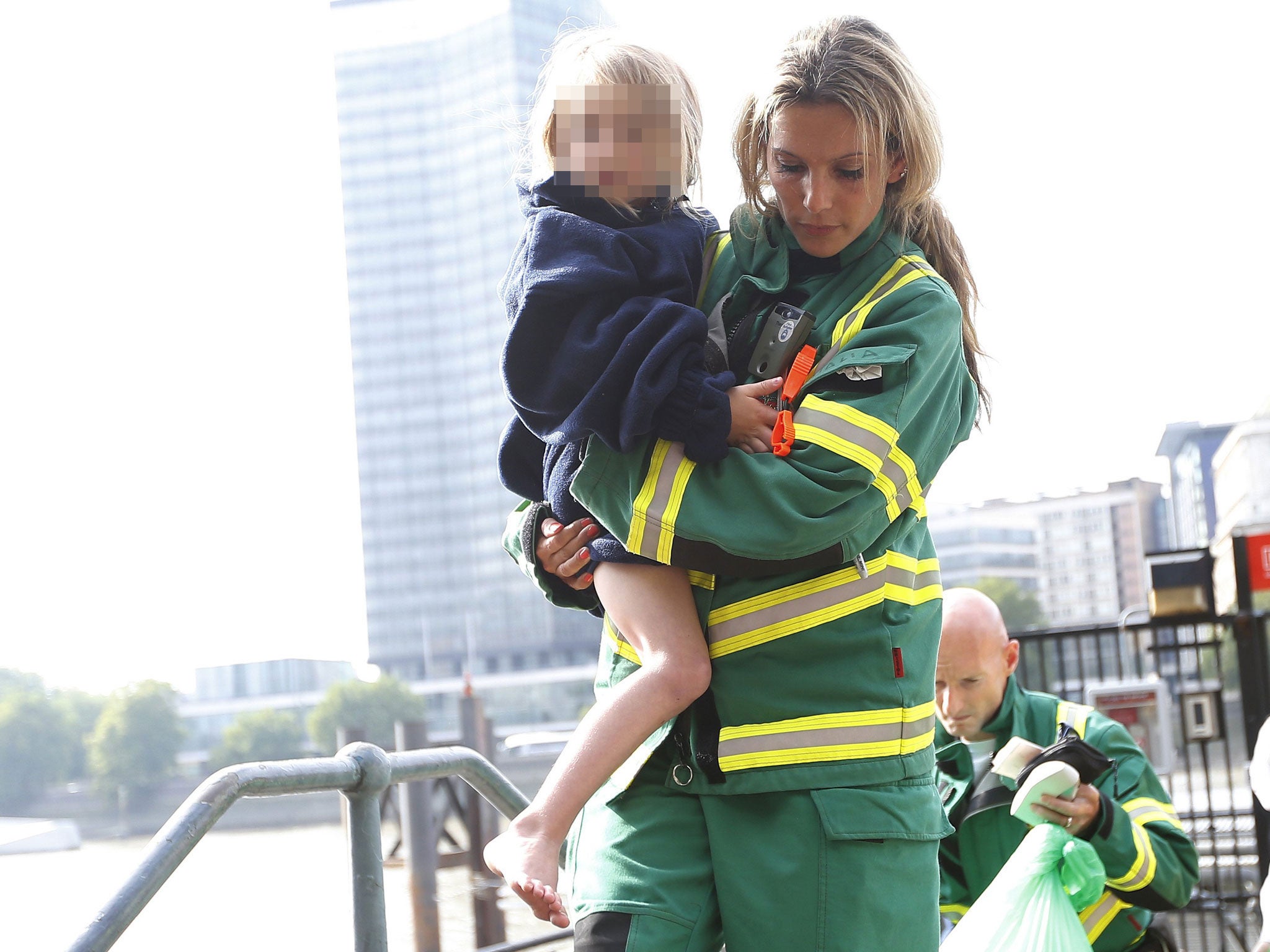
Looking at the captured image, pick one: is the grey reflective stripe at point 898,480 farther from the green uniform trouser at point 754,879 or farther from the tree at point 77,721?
the tree at point 77,721

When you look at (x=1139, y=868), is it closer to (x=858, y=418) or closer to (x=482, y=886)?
(x=858, y=418)

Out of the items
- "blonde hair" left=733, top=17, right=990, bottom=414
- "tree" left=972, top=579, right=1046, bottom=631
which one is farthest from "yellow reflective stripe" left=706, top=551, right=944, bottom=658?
"tree" left=972, top=579, right=1046, bottom=631

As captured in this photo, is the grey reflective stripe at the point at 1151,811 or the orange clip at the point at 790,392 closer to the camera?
the orange clip at the point at 790,392

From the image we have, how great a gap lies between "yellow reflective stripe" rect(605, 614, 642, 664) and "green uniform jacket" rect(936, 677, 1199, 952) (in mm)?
1768

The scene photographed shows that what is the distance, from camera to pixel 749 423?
4.21 feet

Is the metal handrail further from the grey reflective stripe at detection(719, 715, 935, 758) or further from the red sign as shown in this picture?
the red sign

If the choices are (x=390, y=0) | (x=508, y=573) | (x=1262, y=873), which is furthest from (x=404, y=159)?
(x=1262, y=873)

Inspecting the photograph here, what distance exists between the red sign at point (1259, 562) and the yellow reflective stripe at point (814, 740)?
530 cm

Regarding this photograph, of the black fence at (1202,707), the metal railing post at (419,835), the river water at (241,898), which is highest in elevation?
the black fence at (1202,707)

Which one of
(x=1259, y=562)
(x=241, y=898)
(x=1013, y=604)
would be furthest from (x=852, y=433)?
(x=1013, y=604)

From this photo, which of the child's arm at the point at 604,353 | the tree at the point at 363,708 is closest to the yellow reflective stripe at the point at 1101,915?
the child's arm at the point at 604,353

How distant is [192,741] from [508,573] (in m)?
25.5

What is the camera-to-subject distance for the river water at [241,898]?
2619 centimetres

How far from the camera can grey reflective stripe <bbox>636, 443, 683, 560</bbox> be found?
125 centimetres
